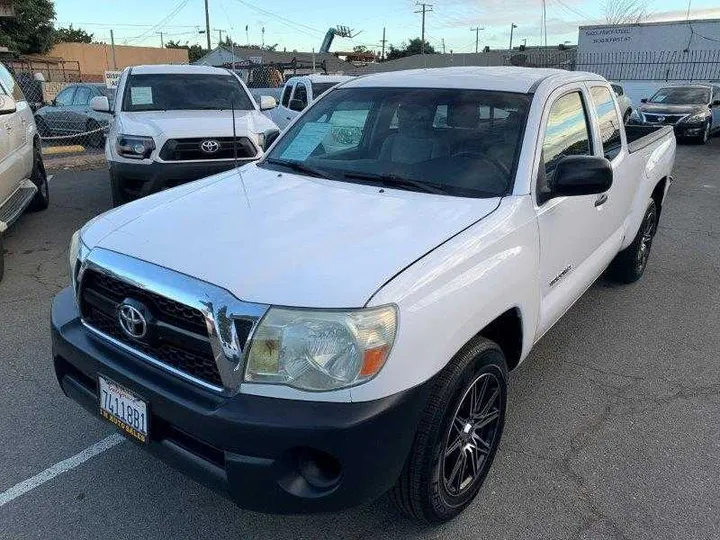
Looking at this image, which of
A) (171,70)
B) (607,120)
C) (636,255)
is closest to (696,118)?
(636,255)

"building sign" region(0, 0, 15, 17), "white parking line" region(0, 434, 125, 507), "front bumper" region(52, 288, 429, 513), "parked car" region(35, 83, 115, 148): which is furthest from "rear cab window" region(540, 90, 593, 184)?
"building sign" region(0, 0, 15, 17)

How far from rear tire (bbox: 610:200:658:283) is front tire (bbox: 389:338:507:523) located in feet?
9.64

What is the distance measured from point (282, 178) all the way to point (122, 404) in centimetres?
147

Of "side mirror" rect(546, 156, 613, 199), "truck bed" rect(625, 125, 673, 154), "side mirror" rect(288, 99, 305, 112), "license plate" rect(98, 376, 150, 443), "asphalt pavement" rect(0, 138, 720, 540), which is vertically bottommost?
"asphalt pavement" rect(0, 138, 720, 540)

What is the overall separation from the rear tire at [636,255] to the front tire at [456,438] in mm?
2938

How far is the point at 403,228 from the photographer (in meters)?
2.38

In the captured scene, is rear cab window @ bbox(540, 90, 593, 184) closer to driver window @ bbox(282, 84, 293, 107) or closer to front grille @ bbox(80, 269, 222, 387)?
front grille @ bbox(80, 269, 222, 387)

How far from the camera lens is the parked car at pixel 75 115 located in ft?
44.9

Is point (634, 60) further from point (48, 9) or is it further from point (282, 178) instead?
point (48, 9)

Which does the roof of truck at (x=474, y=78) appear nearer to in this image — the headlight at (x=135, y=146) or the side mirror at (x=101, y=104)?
the headlight at (x=135, y=146)

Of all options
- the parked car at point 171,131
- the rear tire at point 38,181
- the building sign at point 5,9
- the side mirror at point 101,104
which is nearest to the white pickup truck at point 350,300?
the parked car at point 171,131

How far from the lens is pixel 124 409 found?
7.36 feet

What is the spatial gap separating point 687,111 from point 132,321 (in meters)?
17.4

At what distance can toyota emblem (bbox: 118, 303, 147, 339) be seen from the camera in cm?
215
